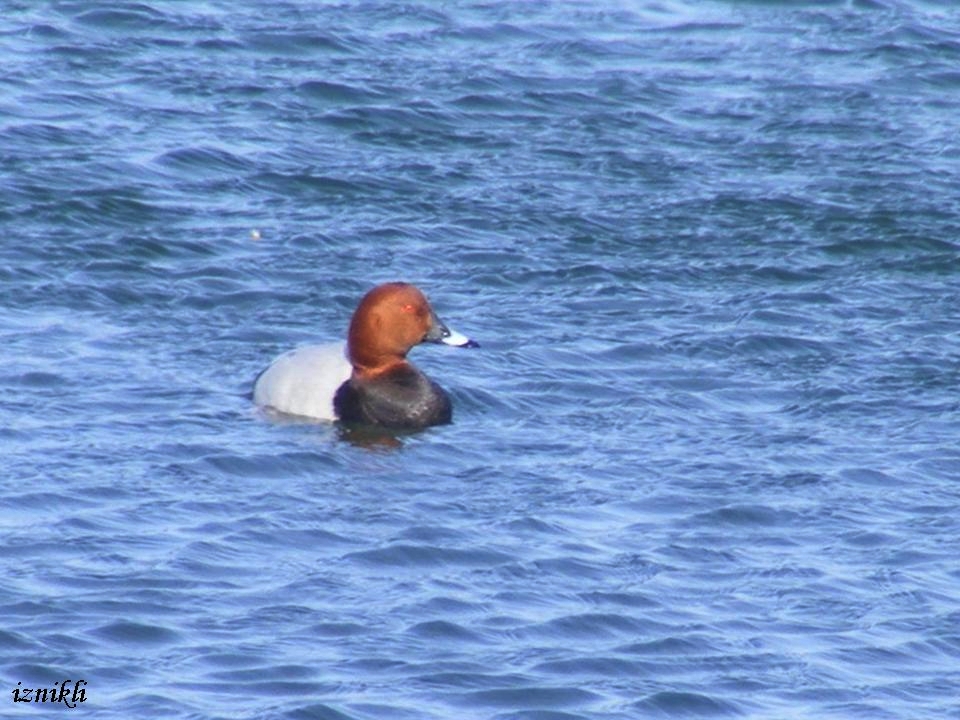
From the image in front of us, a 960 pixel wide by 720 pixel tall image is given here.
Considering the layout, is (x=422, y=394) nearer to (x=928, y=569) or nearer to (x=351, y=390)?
(x=351, y=390)

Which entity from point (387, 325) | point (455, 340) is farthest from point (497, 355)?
point (387, 325)

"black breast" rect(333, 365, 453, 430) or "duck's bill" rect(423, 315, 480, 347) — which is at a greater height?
"duck's bill" rect(423, 315, 480, 347)

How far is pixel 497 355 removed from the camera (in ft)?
42.3

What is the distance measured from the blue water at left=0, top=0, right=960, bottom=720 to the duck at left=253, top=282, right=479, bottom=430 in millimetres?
179

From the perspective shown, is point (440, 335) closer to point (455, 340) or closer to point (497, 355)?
point (455, 340)

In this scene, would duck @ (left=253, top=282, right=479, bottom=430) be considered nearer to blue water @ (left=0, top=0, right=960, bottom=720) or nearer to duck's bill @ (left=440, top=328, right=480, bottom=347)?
duck's bill @ (left=440, top=328, right=480, bottom=347)

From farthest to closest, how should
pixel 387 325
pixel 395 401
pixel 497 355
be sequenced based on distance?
pixel 497 355, pixel 387 325, pixel 395 401

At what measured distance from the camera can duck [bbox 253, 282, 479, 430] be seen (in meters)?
12.1

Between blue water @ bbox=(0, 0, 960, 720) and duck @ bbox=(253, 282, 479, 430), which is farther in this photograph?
duck @ bbox=(253, 282, 479, 430)

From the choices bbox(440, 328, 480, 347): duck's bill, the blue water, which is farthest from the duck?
the blue water

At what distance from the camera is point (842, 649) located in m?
9.02

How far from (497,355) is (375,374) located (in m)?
0.75

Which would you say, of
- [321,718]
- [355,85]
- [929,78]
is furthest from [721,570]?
[929,78]

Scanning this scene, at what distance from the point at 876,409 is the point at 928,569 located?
88.8 inches
